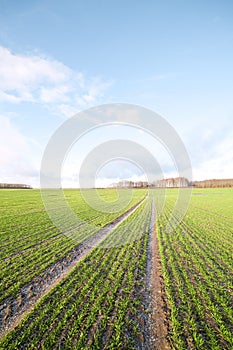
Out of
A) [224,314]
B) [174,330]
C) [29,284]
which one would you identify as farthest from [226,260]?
[29,284]

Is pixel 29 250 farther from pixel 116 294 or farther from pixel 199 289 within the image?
pixel 199 289

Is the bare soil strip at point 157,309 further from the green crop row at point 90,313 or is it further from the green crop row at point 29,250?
the green crop row at point 29,250

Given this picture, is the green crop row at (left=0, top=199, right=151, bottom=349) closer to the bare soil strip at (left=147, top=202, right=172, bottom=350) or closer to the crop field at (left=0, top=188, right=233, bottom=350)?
the crop field at (left=0, top=188, right=233, bottom=350)

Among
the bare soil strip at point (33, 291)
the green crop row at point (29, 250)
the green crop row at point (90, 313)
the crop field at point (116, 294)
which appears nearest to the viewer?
the green crop row at point (90, 313)

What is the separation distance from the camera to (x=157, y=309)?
20.7 ft

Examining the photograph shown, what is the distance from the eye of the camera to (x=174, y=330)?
17.5 feet

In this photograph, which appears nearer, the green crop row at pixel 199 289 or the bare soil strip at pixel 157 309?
the bare soil strip at pixel 157 309

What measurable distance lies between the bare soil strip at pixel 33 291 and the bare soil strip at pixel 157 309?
425 cm

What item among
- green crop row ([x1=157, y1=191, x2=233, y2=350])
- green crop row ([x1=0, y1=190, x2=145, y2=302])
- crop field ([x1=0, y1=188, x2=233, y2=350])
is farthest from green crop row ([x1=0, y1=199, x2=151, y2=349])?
green crop row ([x1=0, y1=190, x2=145, y2=302])

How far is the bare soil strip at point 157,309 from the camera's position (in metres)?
4.98

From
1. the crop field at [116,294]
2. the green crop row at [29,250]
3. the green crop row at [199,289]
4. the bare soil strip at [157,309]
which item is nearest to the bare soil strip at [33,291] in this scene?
the crop field at [116,294]

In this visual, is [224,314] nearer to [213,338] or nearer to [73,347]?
[213,338]

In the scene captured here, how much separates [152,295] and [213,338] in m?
2.52

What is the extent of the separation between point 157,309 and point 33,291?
5126 millimetres
